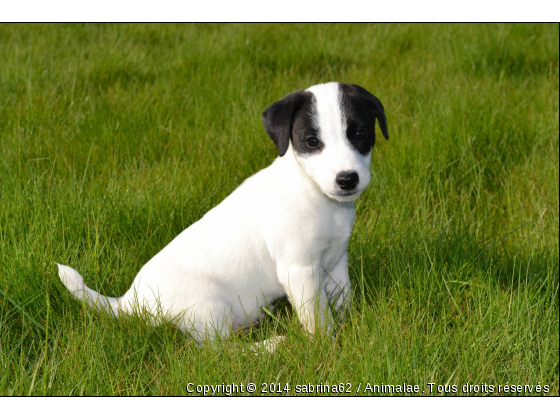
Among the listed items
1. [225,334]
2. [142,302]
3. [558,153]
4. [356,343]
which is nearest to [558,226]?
[558,153]

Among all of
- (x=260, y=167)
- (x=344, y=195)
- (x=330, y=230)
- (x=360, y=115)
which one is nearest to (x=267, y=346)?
(x=330, y=230)

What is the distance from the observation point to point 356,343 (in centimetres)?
273

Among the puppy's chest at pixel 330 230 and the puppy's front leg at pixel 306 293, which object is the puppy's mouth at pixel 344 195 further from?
the puppy's front leg at pixel 306 293

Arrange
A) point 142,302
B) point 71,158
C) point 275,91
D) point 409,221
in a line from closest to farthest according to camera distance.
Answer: point 142,302 < point 409,221 < point 71,158 < point 275,91

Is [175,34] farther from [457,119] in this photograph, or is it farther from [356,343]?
[356,343]

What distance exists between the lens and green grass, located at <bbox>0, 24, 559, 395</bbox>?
2738 mm

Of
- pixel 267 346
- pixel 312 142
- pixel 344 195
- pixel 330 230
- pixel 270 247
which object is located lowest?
pixel 267 346

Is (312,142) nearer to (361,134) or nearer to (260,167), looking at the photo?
(361,134)

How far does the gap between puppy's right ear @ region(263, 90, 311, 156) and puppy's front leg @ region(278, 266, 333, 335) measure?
63cm

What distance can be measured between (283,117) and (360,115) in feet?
1.26

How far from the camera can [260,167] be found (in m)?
4.61

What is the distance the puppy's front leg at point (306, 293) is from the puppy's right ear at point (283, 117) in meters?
0.63

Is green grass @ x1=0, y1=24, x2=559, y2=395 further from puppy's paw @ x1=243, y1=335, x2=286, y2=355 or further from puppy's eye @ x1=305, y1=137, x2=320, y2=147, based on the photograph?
puppy's eye @ x1=305, y1=137, x2=320, y2=147

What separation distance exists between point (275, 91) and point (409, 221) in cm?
238
